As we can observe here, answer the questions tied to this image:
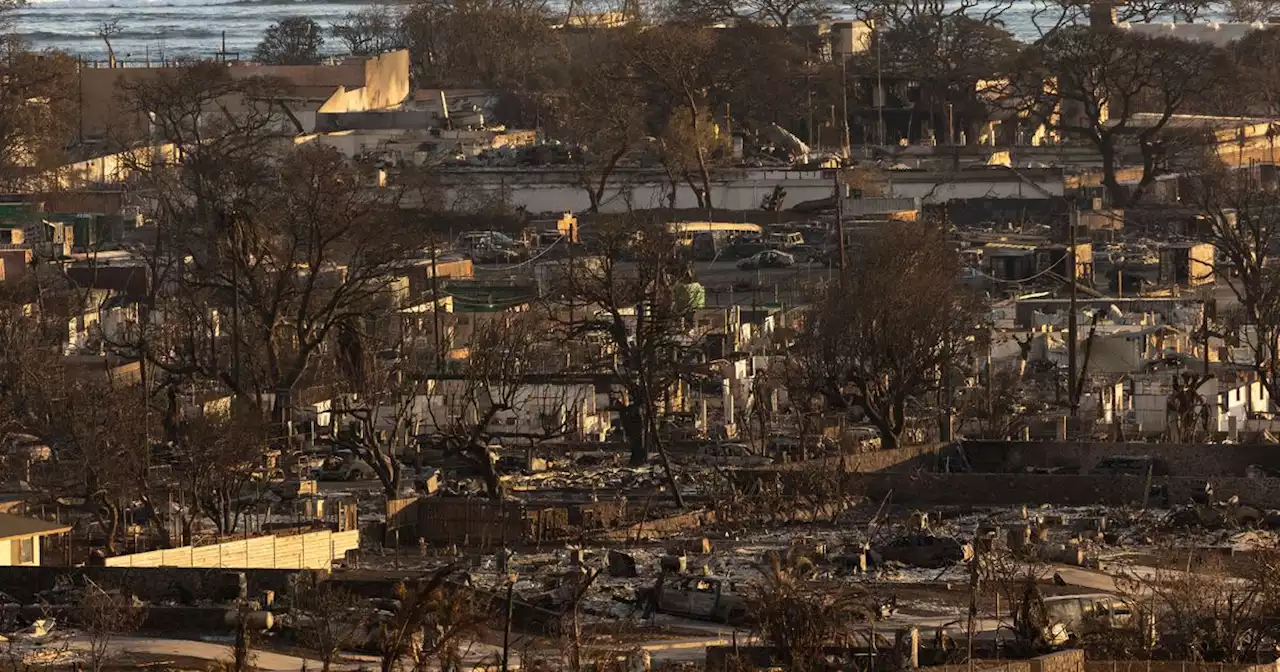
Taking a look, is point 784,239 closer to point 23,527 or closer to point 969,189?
point 969,189

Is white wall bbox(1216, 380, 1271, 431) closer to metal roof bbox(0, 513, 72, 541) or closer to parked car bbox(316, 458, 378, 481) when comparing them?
parked car bbox(316, 458, 378, 481)

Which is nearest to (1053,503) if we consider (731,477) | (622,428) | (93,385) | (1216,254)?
(731,477)

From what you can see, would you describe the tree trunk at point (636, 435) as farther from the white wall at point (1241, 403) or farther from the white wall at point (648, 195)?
the white wall at point (648, 195)

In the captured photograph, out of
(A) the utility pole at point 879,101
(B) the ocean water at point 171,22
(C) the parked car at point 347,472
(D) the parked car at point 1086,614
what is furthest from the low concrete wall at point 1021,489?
(B) the ocean water at point 171,22

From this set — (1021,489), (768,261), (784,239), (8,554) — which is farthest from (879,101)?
(8,554)

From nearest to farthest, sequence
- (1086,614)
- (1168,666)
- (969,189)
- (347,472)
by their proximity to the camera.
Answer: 1. (1168,666)
2. (1086,614)
3. (347,472)
4. (969,189)

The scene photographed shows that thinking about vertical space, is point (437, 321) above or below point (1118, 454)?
above
